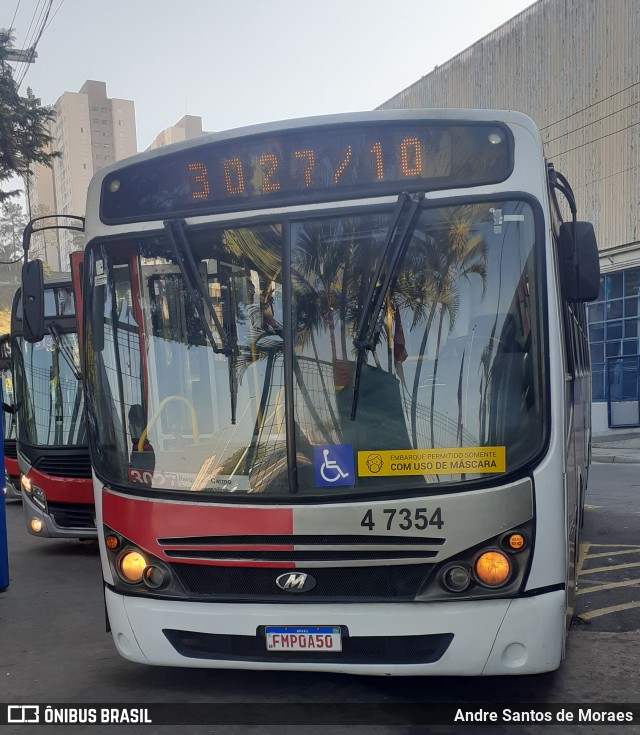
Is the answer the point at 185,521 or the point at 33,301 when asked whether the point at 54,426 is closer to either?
the point at 33,301

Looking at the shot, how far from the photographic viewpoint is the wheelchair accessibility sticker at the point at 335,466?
4.17 m

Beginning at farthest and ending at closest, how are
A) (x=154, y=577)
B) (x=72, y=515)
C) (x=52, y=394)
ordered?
(x=52, y=394), (x=72, y=515), (x=154, y=577)

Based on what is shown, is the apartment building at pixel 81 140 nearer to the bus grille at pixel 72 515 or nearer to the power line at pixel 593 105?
the power line at pixel 593 105

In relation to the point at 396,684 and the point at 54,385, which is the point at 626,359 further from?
the point at 396,684

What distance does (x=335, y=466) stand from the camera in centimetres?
418

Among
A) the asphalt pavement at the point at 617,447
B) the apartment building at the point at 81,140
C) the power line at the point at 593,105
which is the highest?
the apartment building at the point at 81,140

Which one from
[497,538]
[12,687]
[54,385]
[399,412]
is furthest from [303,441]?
[54,385]

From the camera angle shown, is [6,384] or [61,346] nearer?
[61,346]

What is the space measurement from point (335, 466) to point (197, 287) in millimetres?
1185

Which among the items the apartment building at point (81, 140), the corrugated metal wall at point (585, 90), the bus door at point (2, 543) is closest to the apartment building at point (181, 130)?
the apartment building at point (81, 140)

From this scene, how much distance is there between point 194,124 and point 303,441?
483 feet

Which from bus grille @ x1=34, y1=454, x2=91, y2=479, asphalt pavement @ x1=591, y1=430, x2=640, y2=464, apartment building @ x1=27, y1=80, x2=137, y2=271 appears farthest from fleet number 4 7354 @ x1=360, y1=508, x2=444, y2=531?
apartment building @ x1=27, y1=80, x2=137, y2=271

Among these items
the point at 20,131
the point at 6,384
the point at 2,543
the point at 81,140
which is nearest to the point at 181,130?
the point at 81,140

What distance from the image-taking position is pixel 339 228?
4.30 m
